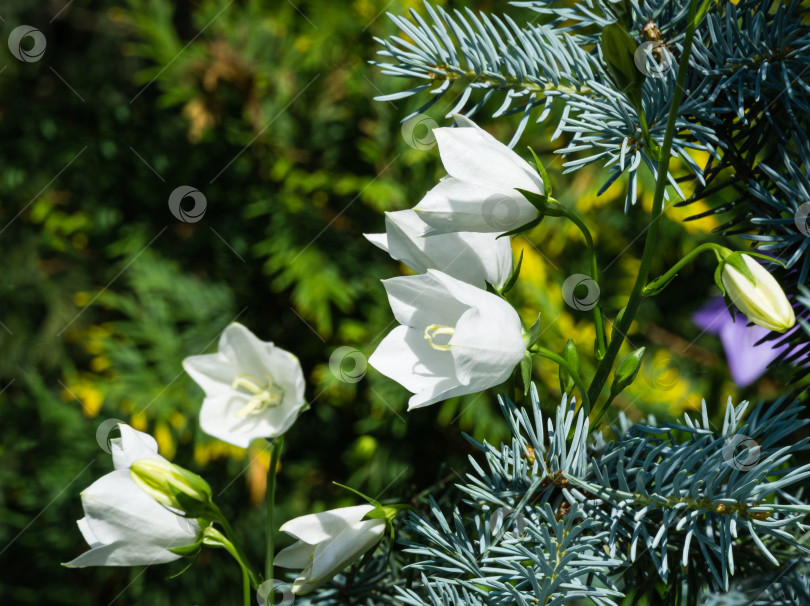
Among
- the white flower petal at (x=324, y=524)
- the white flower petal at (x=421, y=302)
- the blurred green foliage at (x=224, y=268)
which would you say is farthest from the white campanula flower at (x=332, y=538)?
the blurred green foliage at (x=224, y=268)

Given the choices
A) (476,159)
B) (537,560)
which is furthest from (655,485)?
(476,159)

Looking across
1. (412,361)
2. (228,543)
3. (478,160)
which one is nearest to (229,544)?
(228,543)

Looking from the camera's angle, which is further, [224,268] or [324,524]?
[224,268]

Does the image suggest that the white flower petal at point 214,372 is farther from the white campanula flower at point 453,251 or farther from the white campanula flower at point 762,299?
the white campanula flower at point 762,299

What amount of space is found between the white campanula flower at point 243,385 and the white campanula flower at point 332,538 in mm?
54

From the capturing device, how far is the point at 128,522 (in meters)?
0.37

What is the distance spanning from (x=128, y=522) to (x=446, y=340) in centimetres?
20

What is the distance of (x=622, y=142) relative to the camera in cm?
42

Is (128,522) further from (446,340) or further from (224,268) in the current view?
(224,268)

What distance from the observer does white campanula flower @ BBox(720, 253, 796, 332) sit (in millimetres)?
334

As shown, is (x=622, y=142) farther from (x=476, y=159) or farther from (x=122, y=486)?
(x=122, y=486)

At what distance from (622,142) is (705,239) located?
824mm

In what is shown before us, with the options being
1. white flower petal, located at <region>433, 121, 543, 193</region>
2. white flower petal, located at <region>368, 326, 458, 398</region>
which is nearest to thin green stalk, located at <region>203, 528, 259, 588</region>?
white flower petal, located at <region>368, 326, 458, 398</region>

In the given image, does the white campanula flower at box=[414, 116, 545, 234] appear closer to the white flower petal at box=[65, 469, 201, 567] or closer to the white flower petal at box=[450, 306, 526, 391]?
the white flower petal at box=[450, 306, 526, 391]
